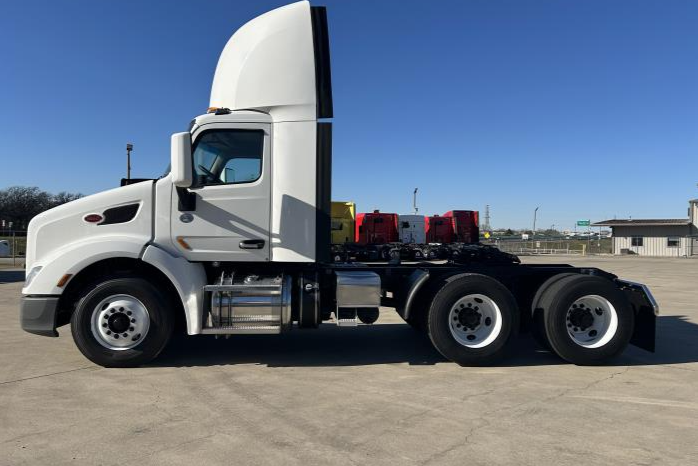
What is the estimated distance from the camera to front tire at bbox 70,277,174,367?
16.8ft

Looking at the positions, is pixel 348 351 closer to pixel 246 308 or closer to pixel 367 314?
pixel 367 314

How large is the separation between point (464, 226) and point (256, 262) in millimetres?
24939

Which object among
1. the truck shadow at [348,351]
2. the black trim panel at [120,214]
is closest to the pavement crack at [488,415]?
the truck shadow at [348,351]

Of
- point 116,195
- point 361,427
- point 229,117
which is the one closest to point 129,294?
point 116,195

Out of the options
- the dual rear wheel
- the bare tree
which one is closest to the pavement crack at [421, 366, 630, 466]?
the dual rear wheel

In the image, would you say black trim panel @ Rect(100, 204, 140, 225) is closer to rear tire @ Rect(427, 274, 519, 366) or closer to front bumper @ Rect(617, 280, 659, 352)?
rear tire @ Rect(427, 274, 519, 366)

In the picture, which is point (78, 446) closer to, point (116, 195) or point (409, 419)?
point (409, 419)

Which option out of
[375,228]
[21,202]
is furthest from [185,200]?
[21,202]

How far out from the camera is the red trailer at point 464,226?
1142 inches

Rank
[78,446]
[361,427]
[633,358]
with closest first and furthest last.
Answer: [78,446]
[361,427]
[633,358]

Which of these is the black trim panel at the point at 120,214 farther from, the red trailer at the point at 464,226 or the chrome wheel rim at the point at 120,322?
the red trailer at the point at 464,226

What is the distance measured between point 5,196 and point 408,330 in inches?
3114

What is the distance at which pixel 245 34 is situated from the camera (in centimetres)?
577

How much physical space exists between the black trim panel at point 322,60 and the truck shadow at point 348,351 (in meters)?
3.14
